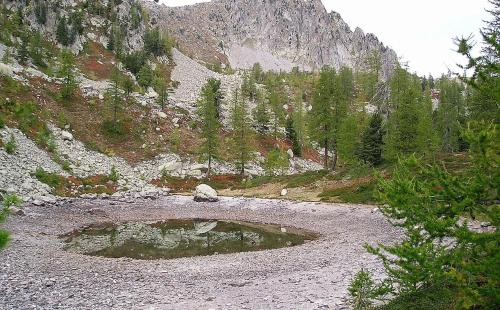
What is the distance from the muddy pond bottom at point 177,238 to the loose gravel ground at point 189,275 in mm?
1554

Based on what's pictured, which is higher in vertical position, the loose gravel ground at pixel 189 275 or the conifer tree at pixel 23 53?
the conifer tree at pixel 23 53

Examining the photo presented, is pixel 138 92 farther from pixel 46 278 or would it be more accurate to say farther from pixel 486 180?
pixel 486 180

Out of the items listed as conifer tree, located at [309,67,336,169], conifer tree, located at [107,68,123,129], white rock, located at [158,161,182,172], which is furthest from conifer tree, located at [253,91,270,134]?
conifer tree, located at [107,68,123,129]

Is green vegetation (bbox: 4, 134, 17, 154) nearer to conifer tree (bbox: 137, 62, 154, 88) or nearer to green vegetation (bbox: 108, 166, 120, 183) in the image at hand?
green vegetation (bbox: 108, 166, 120, 183)

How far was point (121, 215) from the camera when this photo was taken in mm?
34094

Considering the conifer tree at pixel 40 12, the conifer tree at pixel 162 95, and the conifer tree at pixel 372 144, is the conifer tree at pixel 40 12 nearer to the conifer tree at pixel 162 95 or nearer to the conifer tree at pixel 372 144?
the conifer tree at pixel 162 95

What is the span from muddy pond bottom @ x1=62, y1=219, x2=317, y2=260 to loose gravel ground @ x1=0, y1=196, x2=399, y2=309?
155 cm

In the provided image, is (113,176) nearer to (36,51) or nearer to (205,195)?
(205,195)

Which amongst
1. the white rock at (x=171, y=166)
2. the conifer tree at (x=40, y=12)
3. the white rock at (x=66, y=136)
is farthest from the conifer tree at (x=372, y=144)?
the conifer tree at (x=40, y=12)

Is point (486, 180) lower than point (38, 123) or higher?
lower

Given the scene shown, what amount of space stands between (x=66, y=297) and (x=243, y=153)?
155 feet

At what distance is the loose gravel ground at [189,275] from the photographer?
40.4 feet

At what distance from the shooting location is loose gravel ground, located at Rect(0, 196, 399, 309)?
12.3m

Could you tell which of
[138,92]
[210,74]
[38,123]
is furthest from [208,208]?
[210,74]
